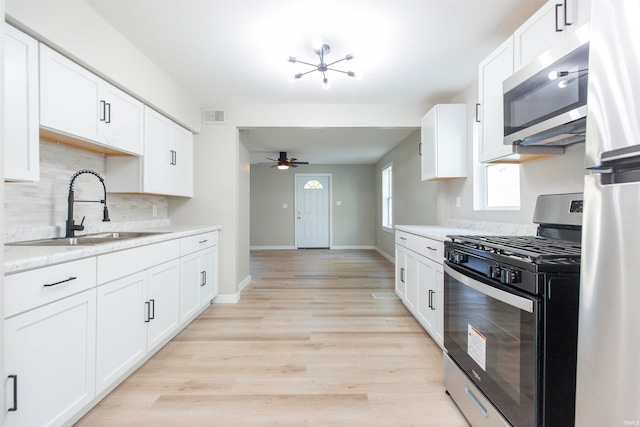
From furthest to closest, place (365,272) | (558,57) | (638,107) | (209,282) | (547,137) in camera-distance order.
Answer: (365,272), (209,282), (547,137), (558,57), (638,107)

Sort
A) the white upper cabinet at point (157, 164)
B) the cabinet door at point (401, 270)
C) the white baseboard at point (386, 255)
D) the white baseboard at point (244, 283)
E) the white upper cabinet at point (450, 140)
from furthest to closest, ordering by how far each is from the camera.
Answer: the white baseboard at point (386, 255) → the white baseboard at point (244, 283) → the cabinet door at point (401, 270) → the white upper cabinet at point (450, 140) → the white upper cabinet at point (157, 164)

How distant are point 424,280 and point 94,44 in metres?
2.96

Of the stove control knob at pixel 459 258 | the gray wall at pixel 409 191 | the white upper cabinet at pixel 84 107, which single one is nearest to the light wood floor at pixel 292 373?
the stove control knob at pixel 459 258

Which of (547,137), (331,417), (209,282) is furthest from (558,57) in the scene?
(209,282)

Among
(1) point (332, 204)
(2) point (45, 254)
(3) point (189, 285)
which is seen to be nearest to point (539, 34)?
(2) point (45, 254)

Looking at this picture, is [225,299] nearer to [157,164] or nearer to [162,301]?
[162,301]

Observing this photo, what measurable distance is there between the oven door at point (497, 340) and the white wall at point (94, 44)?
8.40ft

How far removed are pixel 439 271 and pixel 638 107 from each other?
1.65 metres

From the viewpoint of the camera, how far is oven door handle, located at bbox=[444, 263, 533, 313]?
1.10 metres

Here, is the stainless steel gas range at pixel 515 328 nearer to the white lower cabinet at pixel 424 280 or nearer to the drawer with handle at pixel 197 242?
the white lower cabinet at pixel 424 280

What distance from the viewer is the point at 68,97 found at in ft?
5.70

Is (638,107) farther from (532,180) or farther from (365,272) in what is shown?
(365,272)

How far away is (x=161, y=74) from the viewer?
271cm

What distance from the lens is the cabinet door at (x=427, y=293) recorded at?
7.57ft
